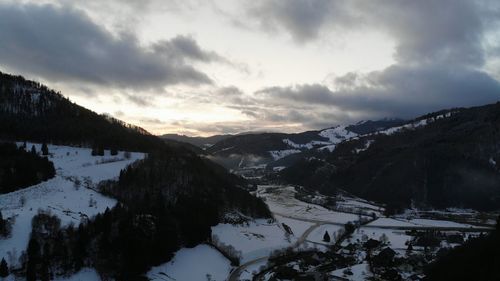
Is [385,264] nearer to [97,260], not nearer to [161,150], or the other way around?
[97,260]

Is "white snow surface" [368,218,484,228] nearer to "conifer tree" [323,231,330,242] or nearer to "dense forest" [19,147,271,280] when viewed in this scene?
"conifer tree" [323,231,330,242]

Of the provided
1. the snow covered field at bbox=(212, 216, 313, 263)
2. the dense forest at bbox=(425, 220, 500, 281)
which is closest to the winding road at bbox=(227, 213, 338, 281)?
the snow covered field at bbox=(212, 216, 313, 263)

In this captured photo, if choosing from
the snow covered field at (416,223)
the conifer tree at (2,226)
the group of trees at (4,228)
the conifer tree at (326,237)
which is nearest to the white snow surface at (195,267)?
the group of trees at (4,228)

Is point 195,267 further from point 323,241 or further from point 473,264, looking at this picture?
point 473,264

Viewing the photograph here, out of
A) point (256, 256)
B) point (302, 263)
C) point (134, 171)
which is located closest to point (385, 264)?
point (302, 263)

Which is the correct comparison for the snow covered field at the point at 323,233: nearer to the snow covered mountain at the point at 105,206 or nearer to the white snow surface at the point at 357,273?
the snow covered mountain at the point at 105,206
